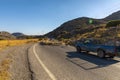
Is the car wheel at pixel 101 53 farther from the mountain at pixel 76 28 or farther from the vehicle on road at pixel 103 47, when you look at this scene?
the mountain at pixel 76 28

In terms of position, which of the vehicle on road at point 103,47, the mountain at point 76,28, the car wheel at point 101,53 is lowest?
the car wheel at point 101,53

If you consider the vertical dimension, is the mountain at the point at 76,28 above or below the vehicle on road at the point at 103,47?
above

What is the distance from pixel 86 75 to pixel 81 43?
13.9 metres

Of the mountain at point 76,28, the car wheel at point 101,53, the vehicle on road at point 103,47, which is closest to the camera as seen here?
the vehicle on road at point 103,47

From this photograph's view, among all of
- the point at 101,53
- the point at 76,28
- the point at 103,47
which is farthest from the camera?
the point at 76,28

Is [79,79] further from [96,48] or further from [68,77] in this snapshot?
[96,48]

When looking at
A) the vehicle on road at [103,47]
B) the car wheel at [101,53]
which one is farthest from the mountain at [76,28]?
the car wheel at [101,53]

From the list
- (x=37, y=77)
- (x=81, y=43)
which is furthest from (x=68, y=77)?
(x=81, y=43)

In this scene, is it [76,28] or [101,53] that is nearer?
[101,53]

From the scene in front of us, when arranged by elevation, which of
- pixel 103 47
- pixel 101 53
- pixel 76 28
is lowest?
pixel 101 53

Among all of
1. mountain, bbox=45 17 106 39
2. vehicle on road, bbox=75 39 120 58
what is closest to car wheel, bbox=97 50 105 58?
vehicle on road, bbox=75 39 120 58

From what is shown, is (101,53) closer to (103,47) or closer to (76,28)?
(103,47)

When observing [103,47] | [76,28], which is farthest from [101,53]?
[76,28]

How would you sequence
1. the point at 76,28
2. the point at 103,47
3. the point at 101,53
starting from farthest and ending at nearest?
1. the point at 76,28
2. the point at 101,53
3. the point at 103,47
